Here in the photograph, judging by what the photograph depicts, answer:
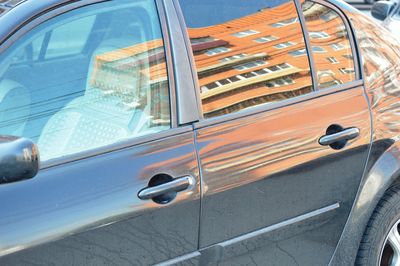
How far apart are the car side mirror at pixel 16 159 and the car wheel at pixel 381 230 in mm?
1671

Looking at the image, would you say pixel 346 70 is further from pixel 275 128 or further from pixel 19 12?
pixel 19 12

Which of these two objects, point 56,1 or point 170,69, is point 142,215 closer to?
point 170,69

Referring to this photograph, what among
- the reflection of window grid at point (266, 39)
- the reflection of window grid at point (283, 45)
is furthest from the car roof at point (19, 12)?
the reflection of window grid at point (283, 45)

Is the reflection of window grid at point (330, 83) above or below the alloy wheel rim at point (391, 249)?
above

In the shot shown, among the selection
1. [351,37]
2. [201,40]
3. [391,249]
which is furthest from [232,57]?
[391,249]

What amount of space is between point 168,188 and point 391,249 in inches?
52.4

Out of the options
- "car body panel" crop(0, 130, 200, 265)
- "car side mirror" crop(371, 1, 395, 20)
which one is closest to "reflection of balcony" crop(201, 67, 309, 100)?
"car body panel" crop(0, 130, 200, 265)

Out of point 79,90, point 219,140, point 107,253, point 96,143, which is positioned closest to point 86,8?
point 79,90

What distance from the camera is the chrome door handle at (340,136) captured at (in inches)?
117

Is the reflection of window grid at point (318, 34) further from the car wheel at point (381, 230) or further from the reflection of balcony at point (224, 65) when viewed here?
the car wheel at point (381, 230)

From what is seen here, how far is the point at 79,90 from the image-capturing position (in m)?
2.60

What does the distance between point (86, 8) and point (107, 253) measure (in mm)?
879

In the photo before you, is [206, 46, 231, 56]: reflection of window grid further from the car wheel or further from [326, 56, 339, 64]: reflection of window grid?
the car wheel

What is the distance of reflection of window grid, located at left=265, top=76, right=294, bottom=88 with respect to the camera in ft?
9.74
